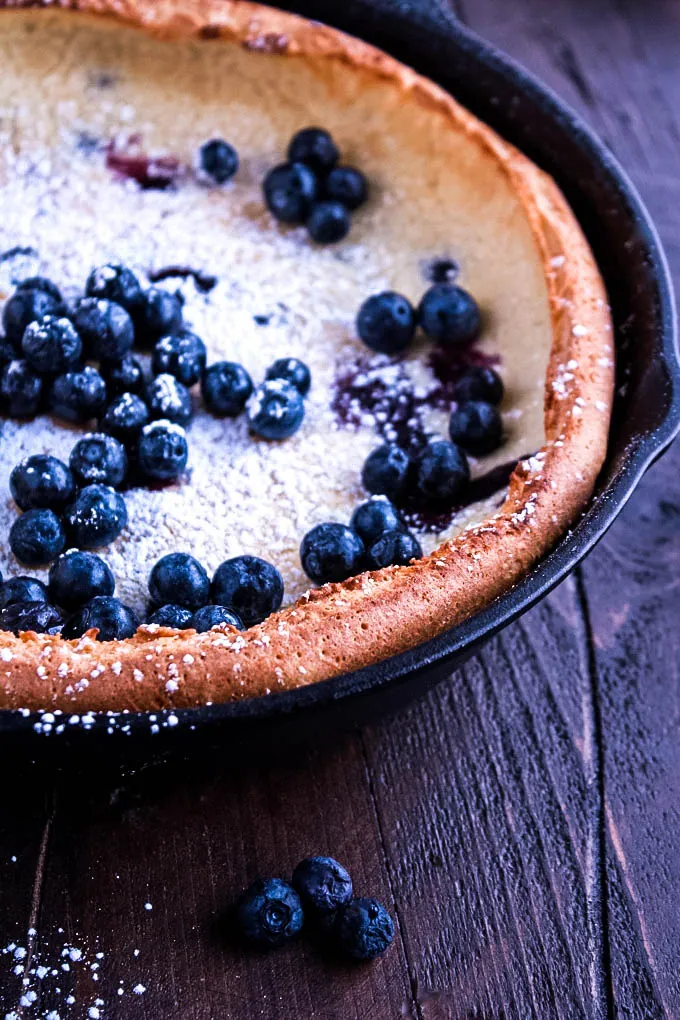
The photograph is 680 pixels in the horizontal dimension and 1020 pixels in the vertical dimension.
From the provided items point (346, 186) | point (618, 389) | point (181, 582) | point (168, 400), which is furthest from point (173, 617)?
point (346, 186)

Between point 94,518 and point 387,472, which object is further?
point 387,472

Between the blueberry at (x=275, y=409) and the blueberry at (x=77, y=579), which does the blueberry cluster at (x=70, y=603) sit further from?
the blueberry at (x=275, y=409)

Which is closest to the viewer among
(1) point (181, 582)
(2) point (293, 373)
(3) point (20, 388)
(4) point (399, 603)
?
(4) point (399, 603)

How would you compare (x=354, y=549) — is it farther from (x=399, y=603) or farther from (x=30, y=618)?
(x=30, y=618)

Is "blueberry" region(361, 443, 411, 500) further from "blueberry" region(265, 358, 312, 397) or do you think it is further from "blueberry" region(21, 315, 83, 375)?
"blueberry" region(21, 315, 83, 375)

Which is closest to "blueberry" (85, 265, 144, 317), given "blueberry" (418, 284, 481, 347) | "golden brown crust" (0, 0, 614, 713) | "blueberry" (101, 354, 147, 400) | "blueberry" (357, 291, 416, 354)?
"blueberry" (101, 354, 147, 400)
